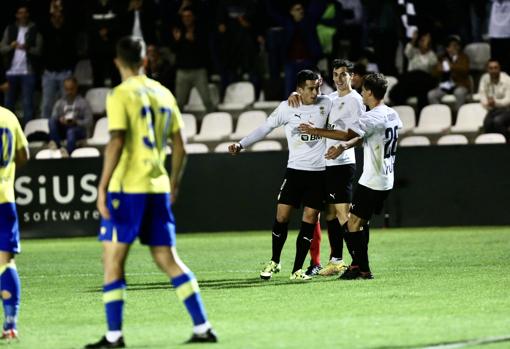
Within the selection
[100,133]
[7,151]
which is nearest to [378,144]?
[7,151]

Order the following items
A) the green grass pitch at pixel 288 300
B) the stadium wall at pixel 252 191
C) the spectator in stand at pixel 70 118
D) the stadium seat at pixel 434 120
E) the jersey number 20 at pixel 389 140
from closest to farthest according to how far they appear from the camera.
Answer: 1. the green grass pitch at pixel 288 300
2. the jersey number 20 at pixel 389 140
3. the stadium wall at pixel 252 191
4. the stadium seat at pixel 434 120
5. the spectator in stand at pixel 70 118

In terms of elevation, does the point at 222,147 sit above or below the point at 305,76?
below

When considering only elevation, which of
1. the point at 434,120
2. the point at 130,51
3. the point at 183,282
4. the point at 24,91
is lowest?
the point at 434,120

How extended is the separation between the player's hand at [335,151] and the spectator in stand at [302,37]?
10190 mm

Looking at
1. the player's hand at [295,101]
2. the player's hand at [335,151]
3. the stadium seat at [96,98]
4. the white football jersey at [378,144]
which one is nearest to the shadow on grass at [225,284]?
the white football jersey at [378,144]

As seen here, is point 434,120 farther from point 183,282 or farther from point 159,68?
point 183,282

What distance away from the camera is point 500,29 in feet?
76.4

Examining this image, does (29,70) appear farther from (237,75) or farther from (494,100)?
(494,100)

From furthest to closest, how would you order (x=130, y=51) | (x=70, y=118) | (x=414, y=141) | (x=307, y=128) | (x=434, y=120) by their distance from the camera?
(x=70, y=118) → (x=434, y=120) → (x=414, y=141) → (x=307, y=128) → (x=130, y=51)

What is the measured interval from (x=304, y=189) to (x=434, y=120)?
9944 millimetres

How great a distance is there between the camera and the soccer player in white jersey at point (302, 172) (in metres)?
13.8

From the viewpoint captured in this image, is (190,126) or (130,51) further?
(190,126)

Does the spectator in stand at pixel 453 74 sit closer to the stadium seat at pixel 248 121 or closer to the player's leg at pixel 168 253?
the stadium seat at pixel 248 121

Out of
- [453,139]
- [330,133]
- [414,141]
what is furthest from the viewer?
[414,141]
